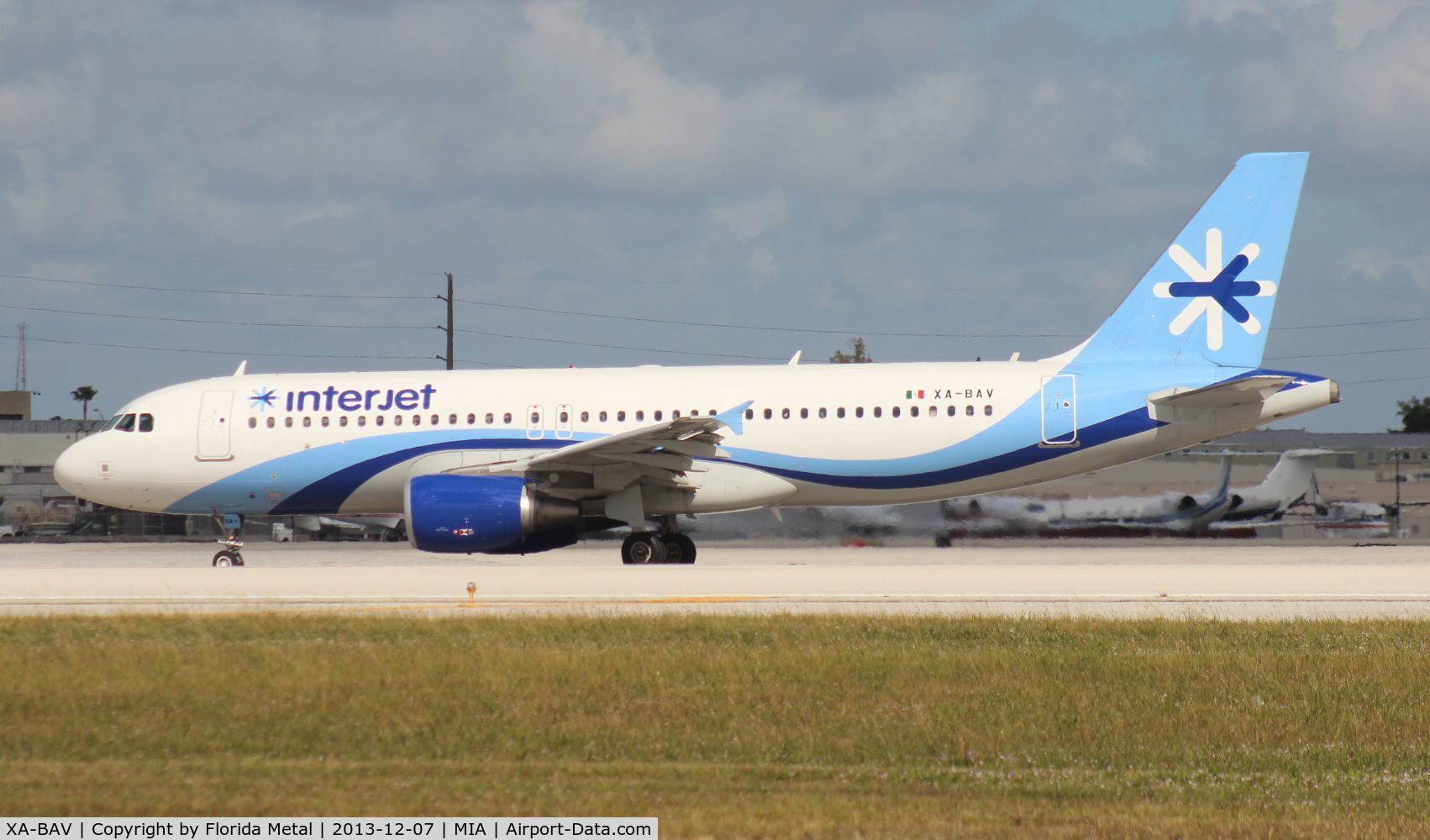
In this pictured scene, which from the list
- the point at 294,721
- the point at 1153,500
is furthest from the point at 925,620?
the point at 1153,500

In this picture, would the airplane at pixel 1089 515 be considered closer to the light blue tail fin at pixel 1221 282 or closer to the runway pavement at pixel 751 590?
the light blue tail fin at pixel 1221 282

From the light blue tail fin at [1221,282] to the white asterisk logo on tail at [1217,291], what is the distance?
14 mm

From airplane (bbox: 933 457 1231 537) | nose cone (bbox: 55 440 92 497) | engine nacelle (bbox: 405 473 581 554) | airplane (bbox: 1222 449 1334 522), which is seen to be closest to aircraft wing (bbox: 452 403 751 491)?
engine nacelle (bbox: 405 473 581 554)

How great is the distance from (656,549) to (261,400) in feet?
24.6

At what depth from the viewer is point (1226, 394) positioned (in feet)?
74.9

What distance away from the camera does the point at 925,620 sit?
530 inches

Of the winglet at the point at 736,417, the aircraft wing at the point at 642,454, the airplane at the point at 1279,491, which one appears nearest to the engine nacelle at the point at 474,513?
the aircraft wing at the point at 642,454

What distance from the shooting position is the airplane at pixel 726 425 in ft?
76.0

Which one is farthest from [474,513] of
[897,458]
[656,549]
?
[897,458]

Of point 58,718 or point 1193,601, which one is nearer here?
point 58,718

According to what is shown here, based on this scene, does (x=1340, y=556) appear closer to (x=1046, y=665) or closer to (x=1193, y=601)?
(x=1193, y=601)

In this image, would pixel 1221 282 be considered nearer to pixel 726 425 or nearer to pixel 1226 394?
pixel 1226 394

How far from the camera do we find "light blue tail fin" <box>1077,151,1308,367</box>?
79.6 feet

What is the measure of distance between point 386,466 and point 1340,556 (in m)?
17.2
